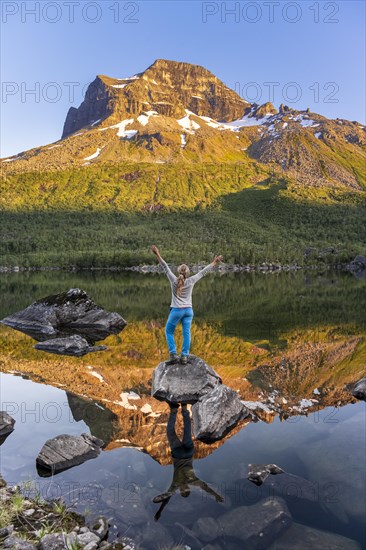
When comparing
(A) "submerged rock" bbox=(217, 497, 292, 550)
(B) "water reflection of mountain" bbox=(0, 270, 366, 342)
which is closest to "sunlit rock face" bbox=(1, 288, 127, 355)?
(B) "water reflection of mountain" bbox=(0, 270, 366, 342)

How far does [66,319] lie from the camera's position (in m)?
33.1

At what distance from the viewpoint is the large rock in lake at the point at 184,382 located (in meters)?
14.5

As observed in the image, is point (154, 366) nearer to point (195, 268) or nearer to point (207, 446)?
point (207, 446)

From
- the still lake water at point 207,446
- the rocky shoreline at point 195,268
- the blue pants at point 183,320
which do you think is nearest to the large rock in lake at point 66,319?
the still lake water at point 207,446

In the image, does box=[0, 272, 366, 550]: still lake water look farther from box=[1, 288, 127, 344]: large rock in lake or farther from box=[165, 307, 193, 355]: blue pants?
box=[1, 288, 127, 344]: large rock in lake

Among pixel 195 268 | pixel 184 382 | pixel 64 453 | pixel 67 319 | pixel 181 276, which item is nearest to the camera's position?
pixel 64 453

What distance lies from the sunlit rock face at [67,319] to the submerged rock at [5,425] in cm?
1570

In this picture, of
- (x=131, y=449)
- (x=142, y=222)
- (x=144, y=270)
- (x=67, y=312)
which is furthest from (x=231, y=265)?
(x=131, y=449)

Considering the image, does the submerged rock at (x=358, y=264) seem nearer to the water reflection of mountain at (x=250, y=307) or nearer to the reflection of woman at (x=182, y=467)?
the water reflection of mountain at (x=250, y=307)

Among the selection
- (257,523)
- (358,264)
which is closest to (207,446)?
(257,523)

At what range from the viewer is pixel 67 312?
33.2 m

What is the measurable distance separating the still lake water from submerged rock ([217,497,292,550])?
0.18 m

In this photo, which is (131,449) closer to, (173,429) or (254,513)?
(173,429)

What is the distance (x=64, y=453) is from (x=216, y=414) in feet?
13.6
